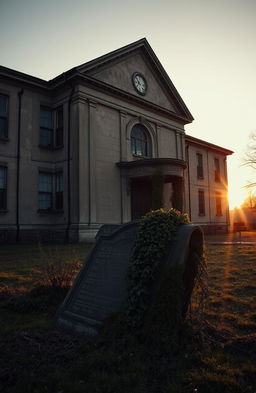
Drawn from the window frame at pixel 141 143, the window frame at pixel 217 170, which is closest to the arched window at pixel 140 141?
the window frame at pixel 141 143

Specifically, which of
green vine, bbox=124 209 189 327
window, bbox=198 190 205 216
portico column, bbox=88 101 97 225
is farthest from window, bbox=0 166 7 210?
window, bbox=198 190 205 216

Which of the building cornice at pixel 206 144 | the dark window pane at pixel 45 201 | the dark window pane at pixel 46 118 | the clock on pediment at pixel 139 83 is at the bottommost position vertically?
the dark window pane at pixel 45 201

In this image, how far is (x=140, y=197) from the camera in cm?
2139

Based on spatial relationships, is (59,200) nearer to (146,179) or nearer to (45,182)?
(45,182)

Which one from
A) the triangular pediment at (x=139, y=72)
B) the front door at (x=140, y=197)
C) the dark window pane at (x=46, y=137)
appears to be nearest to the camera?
the dark window pane at (x=46, y=137)

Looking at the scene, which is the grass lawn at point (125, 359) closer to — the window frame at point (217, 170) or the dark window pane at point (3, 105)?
the dark window pane at point (3, 105)

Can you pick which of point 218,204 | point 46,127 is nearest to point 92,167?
point 46,127

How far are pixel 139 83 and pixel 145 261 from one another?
2095 centimetres

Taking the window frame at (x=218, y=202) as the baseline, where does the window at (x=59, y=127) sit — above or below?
above

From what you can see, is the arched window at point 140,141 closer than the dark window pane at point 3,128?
No

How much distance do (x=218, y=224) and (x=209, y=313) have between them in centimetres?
2770

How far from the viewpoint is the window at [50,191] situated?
18328mm

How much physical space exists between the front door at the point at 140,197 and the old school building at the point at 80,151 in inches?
2.8

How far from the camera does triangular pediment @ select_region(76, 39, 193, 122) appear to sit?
1906 cm
